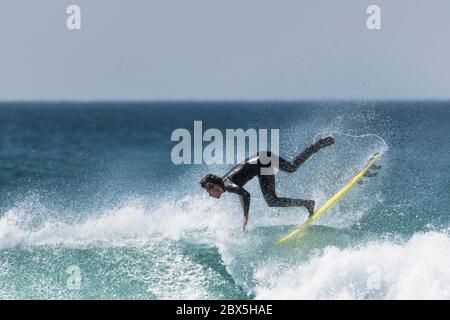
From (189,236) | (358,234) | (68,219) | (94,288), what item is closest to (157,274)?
(94,288)

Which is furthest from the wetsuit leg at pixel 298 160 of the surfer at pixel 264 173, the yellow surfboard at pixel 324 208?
the yellow surfboard at pixel 324 208

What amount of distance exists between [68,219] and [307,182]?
18.4ft

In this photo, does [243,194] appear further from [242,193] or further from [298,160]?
[298,160]

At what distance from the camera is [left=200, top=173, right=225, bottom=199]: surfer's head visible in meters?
9.66

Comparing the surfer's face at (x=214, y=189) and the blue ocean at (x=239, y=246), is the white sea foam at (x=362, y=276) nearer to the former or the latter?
the blue ocean at (x=239, y=246)

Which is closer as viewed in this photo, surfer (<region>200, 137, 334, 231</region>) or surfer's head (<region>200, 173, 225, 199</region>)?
surfer's head (<region>200, 173, 225, 199</region>)

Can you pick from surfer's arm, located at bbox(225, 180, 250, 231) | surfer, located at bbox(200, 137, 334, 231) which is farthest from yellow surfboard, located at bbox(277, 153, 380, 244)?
surfer's arm, located at bbox(225, 180, 250, 231)

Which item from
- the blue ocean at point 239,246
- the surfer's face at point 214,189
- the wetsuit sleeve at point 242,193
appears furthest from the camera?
the wetsuit sleeve at point 242,193

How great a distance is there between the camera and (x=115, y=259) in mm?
11180

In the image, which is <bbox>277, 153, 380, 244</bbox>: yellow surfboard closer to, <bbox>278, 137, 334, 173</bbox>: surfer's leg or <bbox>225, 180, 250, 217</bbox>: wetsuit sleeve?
<bbox>278, 137, 334, 173</bbox>: surfer's leg

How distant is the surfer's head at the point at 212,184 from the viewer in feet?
31.7

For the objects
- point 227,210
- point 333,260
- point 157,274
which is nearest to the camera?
point 333,260

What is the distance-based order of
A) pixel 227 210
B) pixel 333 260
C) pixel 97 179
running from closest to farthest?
1. pixel 333 260
2. pixel 227 210
3. pixel 97 179
